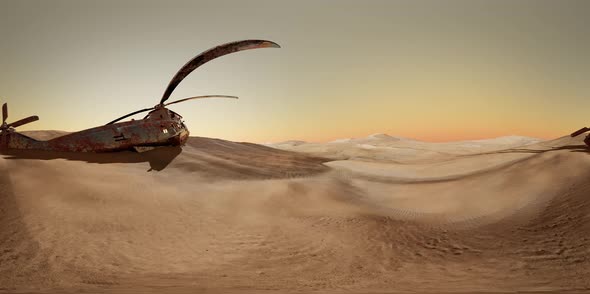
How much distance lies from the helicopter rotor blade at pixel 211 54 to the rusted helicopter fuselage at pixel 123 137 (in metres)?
1.16

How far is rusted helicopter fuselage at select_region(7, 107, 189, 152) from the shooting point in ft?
41.8

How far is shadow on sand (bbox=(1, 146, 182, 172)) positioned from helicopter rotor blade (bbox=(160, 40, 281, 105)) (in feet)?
8.33

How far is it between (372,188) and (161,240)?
33.0ft

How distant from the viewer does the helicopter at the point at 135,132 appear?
12.6m

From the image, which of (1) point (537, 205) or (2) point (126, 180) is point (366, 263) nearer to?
(1) point (537, 205)

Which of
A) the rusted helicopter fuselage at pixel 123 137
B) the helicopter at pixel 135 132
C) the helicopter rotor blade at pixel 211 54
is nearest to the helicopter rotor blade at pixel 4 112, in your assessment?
the helicopter at pixel 135 132

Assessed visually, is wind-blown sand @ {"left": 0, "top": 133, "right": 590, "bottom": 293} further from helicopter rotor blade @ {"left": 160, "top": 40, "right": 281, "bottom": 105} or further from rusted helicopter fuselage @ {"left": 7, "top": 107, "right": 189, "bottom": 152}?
helicopter rotor blade @ {"left": 160, "top": 40, "right": 281, "bottom": 105}

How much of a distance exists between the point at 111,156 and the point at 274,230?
315 inches

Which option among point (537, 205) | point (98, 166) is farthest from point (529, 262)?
point (98, 166)

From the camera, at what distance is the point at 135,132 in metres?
13.9

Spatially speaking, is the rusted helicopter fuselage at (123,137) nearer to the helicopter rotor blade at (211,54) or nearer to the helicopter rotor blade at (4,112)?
the helicopter rotor blade at (4,112)

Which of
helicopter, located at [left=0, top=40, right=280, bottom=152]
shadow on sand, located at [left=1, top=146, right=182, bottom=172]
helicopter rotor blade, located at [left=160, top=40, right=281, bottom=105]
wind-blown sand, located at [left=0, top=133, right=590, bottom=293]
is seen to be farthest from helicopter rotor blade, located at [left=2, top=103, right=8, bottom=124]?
helicopter rotor blade, located at [left=160, top=40, right=281, bottom=105]

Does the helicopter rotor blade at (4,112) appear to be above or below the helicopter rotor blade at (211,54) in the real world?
below

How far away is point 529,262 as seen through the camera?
6.67 m
